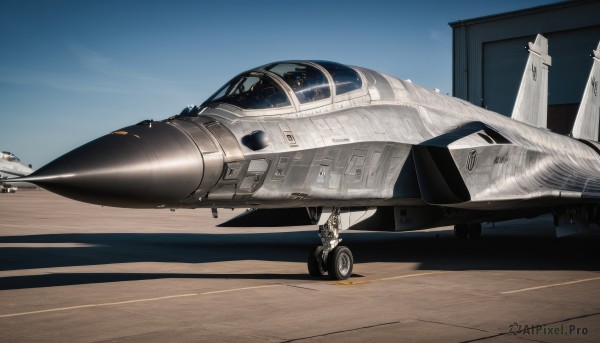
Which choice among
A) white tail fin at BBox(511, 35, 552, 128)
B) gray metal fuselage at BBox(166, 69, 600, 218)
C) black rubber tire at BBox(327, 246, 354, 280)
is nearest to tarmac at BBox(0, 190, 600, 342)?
black rubber tire at BBox(327, 246, 354, 280)

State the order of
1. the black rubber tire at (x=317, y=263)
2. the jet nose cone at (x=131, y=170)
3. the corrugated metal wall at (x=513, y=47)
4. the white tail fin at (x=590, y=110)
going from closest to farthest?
1. the jet nose cone at (x=131, y=170)
2. the black rubber tire at (x=317, y=263)
3. the white tail fin at (x=590, y=110)
4. the corrugated metal wall at (x=513, y=47)

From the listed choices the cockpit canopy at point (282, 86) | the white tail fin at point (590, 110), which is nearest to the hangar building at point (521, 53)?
the white tail fin at point (590, 110)

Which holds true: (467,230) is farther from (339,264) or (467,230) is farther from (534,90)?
(339,264)

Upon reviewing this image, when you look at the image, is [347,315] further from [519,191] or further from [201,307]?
[519,191]

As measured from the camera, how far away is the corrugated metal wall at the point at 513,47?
26.7 m

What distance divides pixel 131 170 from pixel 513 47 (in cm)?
2564

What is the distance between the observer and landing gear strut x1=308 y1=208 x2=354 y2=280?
8797 mm

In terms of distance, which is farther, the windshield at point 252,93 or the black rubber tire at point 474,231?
the black rubber tire at point 474,231

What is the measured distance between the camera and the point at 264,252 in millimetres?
12992

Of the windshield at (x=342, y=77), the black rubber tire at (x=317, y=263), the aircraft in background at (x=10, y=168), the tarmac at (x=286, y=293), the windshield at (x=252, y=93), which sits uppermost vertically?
the aircraft in background at (x=10, y=168)

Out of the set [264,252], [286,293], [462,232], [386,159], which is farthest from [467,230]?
[286,293]

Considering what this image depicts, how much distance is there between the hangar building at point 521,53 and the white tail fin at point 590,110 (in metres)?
8.64

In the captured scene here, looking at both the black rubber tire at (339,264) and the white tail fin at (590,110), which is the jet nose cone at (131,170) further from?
the white tail fin at (590,110)

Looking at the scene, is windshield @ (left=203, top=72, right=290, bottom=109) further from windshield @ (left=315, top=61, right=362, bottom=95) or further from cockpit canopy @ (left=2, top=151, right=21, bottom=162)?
cockpit canopy @ (left=2, top=151, right=21, bottom=162)
